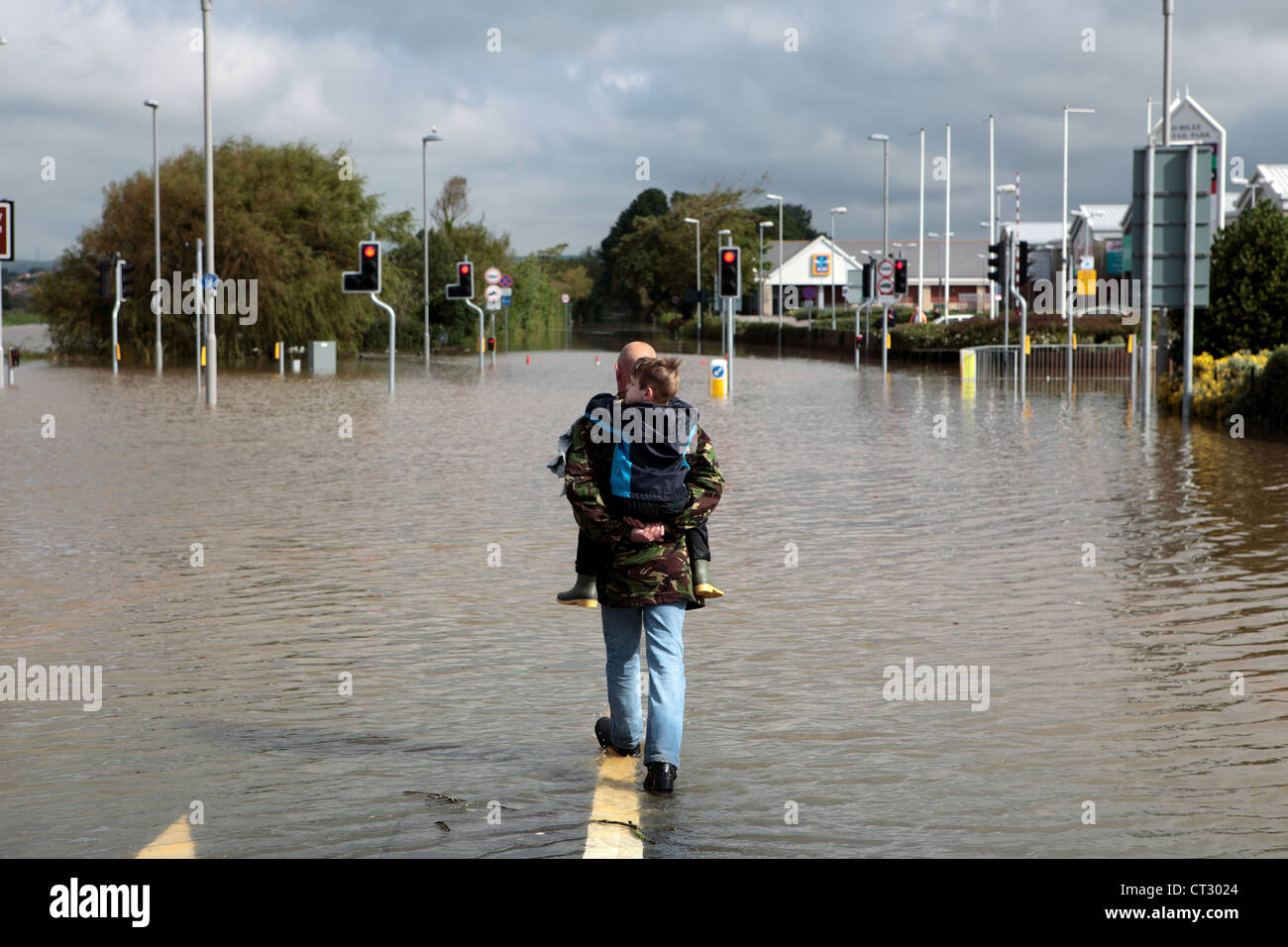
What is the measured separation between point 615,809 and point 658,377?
1.56 m

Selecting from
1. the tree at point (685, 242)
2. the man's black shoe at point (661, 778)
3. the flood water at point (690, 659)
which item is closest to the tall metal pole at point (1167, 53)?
the flood water at point (690, 659)

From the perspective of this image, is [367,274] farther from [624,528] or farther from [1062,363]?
[624,528]

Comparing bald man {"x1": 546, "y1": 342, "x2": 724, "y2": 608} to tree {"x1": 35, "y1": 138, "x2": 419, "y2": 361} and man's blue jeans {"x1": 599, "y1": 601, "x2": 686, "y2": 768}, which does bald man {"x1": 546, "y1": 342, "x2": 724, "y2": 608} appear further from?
tree {"x1": 35, "y1": 138, "x2": 419, "y2": 361}

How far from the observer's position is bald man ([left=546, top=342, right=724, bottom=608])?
5.85m

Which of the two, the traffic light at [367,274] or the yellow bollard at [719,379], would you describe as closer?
the yellow bollard at [719,379]

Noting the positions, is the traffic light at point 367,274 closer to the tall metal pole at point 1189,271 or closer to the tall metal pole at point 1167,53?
the tall metal pole at point 1167,53

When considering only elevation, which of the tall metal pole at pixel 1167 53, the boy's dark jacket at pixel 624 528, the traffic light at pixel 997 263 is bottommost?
the boy's dark jacket at pixel 624 528

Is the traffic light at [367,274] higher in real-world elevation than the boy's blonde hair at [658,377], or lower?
higher

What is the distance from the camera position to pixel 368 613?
30.0ft

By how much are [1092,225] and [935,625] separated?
96.2m

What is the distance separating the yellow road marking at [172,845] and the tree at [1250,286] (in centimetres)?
2611

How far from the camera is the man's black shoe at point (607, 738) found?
616 cm

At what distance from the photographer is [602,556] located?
588 cm
